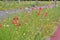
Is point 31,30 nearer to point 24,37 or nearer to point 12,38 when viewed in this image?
point 24,37

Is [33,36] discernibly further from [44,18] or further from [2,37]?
[44,18]

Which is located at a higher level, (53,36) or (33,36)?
(33,36)

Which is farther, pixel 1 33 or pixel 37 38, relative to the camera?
pixel 37 38

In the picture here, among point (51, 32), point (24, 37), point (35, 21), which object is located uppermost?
point (24, 37)

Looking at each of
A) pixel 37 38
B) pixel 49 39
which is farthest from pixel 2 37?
pixel 49 39

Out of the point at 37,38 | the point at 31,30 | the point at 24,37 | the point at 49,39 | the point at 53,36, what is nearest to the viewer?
the point at 24,37

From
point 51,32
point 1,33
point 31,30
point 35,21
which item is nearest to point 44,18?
point 51,32

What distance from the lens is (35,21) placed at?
7.11 m

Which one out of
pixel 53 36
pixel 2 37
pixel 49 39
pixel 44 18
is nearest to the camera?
pixel 2 37

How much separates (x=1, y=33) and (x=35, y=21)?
104 inches

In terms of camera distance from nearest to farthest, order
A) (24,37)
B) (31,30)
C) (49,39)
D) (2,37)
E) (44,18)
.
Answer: (2,37), (24,37), (31,30), (49,39), (44,18)

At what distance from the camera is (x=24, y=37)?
505 cm

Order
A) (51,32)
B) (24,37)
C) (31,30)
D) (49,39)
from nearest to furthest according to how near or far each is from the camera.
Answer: (24,37) < (31,30) < (49,39) < (51,32)

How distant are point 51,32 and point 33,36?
7.72 feet
